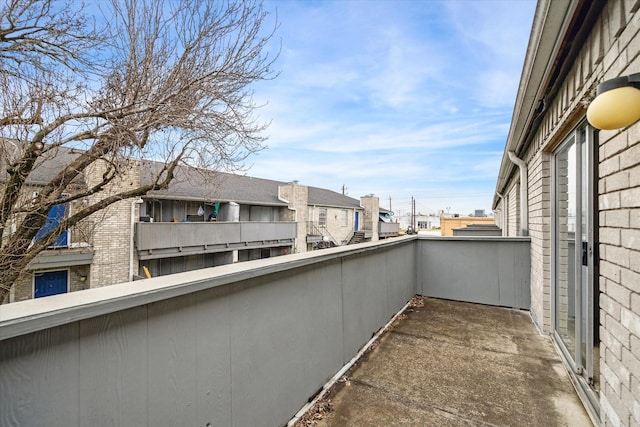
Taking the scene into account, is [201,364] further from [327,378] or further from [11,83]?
[11,83]

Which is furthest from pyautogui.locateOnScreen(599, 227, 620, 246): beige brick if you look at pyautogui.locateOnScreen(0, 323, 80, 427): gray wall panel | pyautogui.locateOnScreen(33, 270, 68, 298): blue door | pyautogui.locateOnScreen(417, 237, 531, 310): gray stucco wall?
pyautogui.locateOnScreen(33, 270, 68, 298): blue door

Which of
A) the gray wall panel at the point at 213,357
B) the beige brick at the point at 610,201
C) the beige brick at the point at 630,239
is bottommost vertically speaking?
the gray wall panel at the point at 213,357

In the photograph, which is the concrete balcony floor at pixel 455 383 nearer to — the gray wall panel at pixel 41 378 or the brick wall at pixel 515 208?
the gray wall panel at pixel 41 378

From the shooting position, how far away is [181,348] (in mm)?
1469

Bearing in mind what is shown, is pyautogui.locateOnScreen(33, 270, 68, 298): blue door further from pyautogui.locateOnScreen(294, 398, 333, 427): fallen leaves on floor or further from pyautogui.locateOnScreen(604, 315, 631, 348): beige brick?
pyautogui.locateOnScreen(604, 315, 631, 348): beige brick

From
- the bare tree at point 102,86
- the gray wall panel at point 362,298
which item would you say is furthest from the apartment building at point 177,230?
the gray wall panel at point 362,298

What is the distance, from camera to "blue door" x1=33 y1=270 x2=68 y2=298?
9609 mm

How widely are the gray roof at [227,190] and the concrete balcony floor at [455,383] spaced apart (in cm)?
497

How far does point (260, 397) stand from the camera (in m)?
1.96

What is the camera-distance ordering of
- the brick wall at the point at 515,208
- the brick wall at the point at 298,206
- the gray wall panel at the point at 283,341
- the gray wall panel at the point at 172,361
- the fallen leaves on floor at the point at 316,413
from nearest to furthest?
the gray wall panel at the point at 172,361 < the gray wall panel at the point at 283,341 < the fallen leaves on floor at the point at 316,413 < the brick wall at the point at 515,208 < the brick wall at the point at 298,206

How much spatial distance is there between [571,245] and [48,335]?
3.99m

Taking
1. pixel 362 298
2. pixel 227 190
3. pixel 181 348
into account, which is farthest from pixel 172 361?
pixel 227 190

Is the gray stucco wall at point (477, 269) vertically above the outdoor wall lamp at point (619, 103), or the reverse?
the outdoor wall lamp at point (619, 103)

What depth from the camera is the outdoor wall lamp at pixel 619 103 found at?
1.37m
